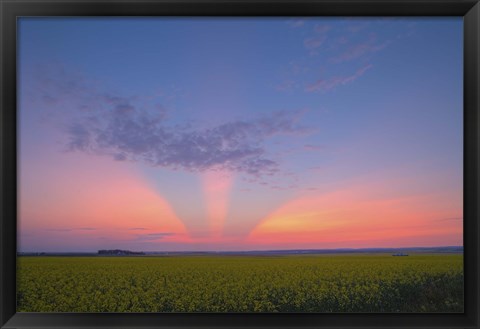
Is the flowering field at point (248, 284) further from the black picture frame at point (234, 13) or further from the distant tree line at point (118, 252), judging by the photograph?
the black picture frame at point (234, 13)

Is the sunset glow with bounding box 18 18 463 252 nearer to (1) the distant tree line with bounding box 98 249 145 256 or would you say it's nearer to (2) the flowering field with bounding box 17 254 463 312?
(1) the distant tree line with bounding box 98 249 145 256

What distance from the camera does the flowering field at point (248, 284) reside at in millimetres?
3035

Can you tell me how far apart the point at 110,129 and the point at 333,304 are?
2167 mm

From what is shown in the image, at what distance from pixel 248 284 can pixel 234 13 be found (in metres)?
2.32

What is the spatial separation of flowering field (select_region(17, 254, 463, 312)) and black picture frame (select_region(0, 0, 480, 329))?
43.5 inches

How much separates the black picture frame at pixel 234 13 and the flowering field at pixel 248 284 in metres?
1.10

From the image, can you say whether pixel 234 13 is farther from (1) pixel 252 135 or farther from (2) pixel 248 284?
(2) pixel 248 284

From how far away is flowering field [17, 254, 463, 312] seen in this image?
119 inches

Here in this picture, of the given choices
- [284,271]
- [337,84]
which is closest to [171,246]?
[284,271]

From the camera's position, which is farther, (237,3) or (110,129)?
(110,129)

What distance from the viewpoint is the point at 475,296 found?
183 centimetres

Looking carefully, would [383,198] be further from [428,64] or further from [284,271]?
[284,271]

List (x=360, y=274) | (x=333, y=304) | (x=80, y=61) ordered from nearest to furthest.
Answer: (x=80, y=61)
(x=333, y=304)
(x=360, y=274)

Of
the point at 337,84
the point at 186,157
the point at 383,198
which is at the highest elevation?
the point at 337,84
